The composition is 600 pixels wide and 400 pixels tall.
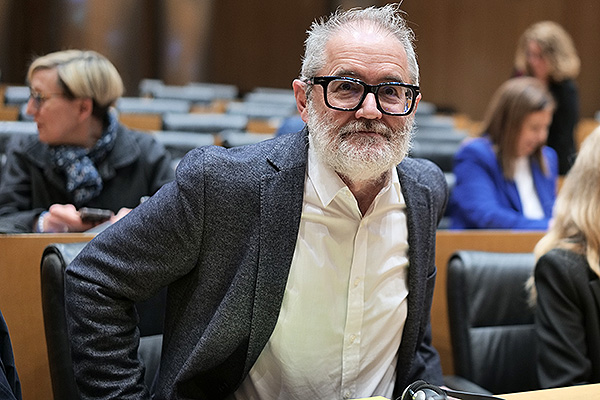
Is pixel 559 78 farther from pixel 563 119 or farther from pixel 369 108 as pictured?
pixel 369 108

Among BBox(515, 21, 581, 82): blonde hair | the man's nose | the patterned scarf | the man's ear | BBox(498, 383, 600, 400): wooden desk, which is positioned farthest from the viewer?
BBox(515, 21, 581, 82): blonde hair

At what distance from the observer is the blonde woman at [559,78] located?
167 inches

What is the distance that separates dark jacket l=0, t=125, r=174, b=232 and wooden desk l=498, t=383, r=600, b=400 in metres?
1.54

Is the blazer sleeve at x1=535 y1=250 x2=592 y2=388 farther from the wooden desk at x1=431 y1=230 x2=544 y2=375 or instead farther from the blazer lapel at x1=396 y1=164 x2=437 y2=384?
the wooden desk at x1=431 y1=230 x2=544 y2=375

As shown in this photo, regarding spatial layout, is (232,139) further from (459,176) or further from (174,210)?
(174,210)

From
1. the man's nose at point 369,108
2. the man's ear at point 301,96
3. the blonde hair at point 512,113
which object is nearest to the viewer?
the man's nose at point 369,108

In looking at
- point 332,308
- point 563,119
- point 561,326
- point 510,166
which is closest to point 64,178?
point 332,308

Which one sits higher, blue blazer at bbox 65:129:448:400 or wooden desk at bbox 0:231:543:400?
blue blazer at bbox 65:129:448:400

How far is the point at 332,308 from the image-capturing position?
1441 millimetres

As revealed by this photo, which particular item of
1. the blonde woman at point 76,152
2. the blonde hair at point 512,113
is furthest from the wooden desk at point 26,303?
the blonde hair at point 512,113

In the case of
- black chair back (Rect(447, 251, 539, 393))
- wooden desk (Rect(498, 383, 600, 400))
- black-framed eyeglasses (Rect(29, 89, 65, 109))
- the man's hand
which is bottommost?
black chair back (Rect(447, 251, 539, 393))

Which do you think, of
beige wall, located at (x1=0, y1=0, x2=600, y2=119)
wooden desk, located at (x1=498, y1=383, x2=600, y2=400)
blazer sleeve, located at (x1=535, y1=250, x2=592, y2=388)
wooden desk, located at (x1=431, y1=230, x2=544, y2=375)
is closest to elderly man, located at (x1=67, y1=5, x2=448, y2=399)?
wooden desk, located at (x1=498, y1=383, x2=600, y2=400)

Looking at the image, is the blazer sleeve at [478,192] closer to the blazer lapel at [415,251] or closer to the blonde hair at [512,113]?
the blonde hair at [512,113]

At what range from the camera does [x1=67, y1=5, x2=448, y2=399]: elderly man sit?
1.32 meters
